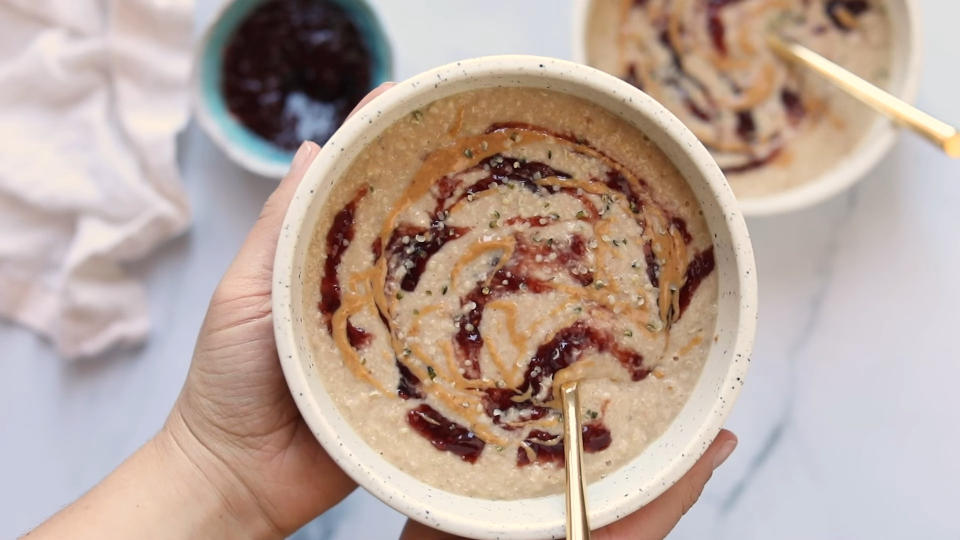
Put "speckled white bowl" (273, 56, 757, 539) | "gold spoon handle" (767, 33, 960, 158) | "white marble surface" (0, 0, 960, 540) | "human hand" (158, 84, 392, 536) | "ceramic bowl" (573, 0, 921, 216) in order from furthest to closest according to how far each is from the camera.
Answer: "white marble surface" (0, 0, 960, 540), "ceramic bowl" (573, 0, 921, 216), "gold spoon handle" (767, 33, 960, 158), "human hand" (158, 84, 392, 536), "speckled white bowl" (273, 56, 757, 539)

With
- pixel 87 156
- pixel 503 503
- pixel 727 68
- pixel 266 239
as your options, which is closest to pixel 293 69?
pixel 87 156

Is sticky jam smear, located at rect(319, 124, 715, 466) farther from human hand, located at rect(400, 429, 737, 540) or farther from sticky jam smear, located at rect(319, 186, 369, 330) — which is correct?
human hand, located at rect(400, 429, 737, 540)

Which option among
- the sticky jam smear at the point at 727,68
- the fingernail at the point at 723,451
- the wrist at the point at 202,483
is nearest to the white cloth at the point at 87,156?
the wrist at the point at 202,483

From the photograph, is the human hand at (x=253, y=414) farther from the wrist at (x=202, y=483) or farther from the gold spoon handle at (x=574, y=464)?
the gold spoon handle at (x=574, y=464)

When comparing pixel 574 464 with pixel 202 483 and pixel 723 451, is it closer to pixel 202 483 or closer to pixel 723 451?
pixel 723 451

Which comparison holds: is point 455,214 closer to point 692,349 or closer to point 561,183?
point 561,183

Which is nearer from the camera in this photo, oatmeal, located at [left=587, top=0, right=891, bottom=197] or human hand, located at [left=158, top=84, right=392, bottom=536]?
human hand, located at [left=158, top=84, right=392, bottom=536]

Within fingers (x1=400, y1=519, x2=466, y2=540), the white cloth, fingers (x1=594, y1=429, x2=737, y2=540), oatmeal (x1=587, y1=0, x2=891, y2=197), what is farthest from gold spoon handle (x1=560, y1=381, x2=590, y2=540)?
the white cloth
